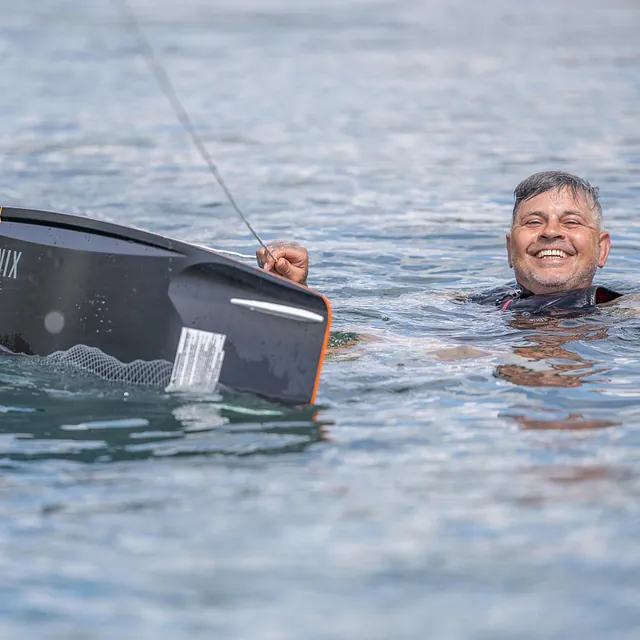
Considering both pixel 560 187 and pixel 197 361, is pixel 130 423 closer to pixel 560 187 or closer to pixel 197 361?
pixel 197 361

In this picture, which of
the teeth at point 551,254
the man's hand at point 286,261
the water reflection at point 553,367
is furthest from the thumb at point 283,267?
the teeth at point 551,254

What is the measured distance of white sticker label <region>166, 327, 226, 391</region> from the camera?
16.7ft

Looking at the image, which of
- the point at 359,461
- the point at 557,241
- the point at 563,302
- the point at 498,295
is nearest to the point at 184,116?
the point at 498,295

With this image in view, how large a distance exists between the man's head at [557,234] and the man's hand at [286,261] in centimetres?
151

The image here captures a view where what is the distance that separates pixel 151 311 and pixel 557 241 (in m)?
2.49

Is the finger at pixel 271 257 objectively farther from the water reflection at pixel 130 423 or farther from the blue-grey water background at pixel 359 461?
the water reflection at pixel 130 423

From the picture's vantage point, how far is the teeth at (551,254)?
21.9ft

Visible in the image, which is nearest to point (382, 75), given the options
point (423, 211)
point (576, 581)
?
point (423, 211)

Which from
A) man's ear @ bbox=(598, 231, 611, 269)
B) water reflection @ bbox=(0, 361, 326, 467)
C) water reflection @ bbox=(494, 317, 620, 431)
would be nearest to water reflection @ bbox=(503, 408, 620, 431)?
water reflection @ bbox=(494, 317, 620, 431)

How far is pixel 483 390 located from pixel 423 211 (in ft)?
19.2

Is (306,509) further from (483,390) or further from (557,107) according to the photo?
(557,107)

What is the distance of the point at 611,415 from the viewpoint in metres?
5.00

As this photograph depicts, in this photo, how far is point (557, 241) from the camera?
6.63 metres

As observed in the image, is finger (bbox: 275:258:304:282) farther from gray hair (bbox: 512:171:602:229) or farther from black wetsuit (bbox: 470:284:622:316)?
gray hair (bbox: 512:171:602:229)
